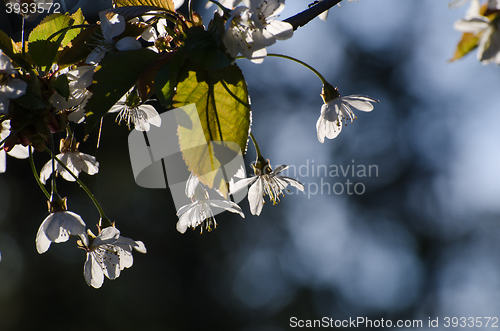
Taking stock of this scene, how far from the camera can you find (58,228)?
647 millimetres

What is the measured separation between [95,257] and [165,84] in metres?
0.42

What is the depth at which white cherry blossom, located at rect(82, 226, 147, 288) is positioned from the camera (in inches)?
26.5

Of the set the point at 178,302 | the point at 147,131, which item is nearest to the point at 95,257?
the point at 147,131

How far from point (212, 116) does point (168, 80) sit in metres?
0.07

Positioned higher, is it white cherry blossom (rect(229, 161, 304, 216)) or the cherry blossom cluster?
the cherry blossom cluster

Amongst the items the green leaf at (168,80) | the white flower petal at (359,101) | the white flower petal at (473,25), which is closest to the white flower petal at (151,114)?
the green leaf at (168,80)

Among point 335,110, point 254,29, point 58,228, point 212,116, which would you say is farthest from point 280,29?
point 58,228

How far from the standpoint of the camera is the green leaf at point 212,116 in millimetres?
464

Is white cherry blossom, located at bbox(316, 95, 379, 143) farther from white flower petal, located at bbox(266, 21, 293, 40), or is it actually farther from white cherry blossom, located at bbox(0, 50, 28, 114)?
white cherry blossom, located at bbox(0, 50, 28, 114)

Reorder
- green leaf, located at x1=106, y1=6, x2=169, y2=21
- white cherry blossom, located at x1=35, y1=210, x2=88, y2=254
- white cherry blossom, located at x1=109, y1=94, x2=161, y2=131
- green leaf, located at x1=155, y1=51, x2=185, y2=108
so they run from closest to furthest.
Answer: green leaf, located at x1=155, y1=51, x2=185, y2=108, green leaf, located at x1=106, y1=6, x2=169, y2=21, white cherry blossom, located at x1=35, y1=210, x2=88, y2=254, white cherry blossom, located at x1=109, y1=94, x2=161, y2=131

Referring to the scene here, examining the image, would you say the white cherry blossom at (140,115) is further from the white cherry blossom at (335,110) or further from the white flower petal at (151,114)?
the white cherry blossom at (335,110)

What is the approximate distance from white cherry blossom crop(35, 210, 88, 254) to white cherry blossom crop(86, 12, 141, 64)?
0.92ft

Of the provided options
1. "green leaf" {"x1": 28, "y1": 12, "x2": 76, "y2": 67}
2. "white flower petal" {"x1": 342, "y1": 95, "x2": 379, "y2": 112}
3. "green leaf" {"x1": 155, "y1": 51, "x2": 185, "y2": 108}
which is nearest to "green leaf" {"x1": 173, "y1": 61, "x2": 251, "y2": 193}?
"green leaf" {"x1": 155, "y1": 51, "x2": 185, "y2": 108}

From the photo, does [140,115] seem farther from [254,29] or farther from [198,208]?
[254,29]
